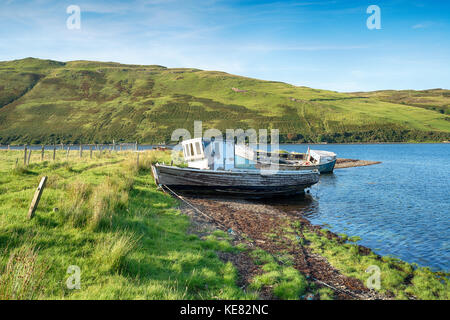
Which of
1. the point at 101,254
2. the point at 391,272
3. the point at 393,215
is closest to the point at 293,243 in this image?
the point at 391,272

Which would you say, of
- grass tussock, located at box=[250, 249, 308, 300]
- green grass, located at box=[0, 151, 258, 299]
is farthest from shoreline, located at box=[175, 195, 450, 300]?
green grass, located at box=[0, 151, 258, 299]

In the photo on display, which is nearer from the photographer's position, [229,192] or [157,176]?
[157,176]

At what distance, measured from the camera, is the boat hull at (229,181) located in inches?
722

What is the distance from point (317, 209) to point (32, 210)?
16.2 m

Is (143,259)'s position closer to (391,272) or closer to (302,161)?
(391,272)

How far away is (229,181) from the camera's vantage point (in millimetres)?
19188

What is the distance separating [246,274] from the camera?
25.1 feet

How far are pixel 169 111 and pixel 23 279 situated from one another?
129m

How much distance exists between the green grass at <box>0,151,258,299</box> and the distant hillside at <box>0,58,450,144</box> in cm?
9907

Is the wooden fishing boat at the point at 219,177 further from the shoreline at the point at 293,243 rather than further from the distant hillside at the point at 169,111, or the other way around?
the distant hillside at the point at 169,111

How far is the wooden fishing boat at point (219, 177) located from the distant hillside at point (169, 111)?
291 ft

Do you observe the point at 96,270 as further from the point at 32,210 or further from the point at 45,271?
the point at 32,210
